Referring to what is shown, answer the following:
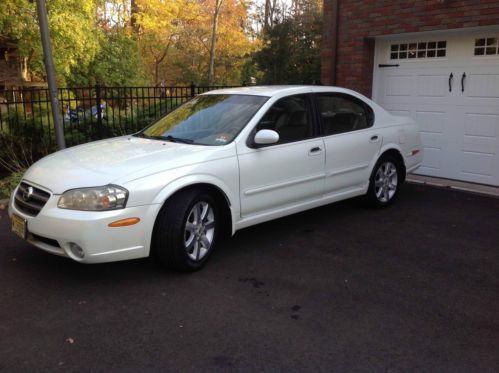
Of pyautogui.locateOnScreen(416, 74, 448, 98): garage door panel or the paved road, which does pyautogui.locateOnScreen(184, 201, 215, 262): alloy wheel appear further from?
pyautogui.locateOnScreen(416, 74, 448, 98): garage door panel

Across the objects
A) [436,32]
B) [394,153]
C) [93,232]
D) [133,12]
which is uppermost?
[133,12]

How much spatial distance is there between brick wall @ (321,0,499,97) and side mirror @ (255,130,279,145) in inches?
175

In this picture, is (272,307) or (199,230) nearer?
(272,307)

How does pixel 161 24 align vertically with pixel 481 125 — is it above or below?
above

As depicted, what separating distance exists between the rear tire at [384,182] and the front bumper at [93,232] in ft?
10.4

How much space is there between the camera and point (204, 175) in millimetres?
4273

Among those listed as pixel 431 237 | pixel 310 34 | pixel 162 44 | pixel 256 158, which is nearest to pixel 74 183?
pixel 256 158

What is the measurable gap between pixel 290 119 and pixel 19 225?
2.74 meters

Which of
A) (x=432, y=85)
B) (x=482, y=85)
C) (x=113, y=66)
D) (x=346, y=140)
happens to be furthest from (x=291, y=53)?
(x=346, y=140)

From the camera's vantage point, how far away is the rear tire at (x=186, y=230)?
4.04 m

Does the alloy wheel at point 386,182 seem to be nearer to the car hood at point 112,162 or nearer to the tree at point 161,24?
the car hood at point 112,162

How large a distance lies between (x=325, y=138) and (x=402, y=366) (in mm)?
2910

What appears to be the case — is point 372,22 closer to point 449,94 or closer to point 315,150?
point 449,94

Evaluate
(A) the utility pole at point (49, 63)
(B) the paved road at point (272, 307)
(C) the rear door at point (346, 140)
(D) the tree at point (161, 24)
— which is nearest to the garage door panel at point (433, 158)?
(C) the rear door at point (346, 140)
